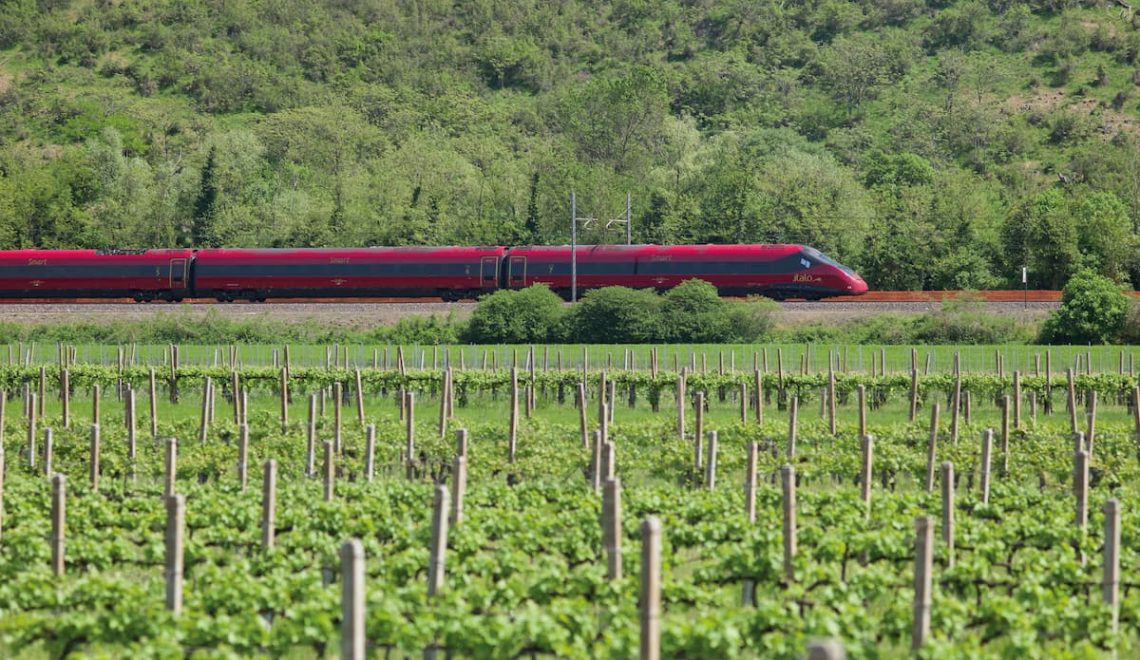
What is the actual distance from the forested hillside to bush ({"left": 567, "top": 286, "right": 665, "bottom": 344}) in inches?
803

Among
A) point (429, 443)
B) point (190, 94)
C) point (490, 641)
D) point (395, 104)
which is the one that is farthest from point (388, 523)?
point (190, 94)

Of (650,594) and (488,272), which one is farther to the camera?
(488,272)

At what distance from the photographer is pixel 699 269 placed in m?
59.7

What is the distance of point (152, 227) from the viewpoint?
8494cm

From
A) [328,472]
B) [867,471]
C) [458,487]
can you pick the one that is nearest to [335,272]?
[328,472]

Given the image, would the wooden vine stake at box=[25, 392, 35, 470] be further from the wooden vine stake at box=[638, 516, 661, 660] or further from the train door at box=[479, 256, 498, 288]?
the train door at box=[479, 256, 498, 288]

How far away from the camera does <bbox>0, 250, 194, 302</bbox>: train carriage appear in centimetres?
6244

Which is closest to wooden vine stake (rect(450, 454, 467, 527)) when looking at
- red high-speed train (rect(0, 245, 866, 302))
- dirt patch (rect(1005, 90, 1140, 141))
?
red high-speed train (rect(0, 245, 866, 302))

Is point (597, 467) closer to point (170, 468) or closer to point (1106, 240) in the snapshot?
point (170, 468)

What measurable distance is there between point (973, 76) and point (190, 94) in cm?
6051

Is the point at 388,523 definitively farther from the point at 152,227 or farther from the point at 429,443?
the point at 152,227

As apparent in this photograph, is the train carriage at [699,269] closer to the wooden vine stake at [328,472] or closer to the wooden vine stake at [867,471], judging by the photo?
the wooden vine stake at [867,471]

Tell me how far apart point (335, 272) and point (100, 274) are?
902 cm

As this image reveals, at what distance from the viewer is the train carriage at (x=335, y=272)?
6225 cm
